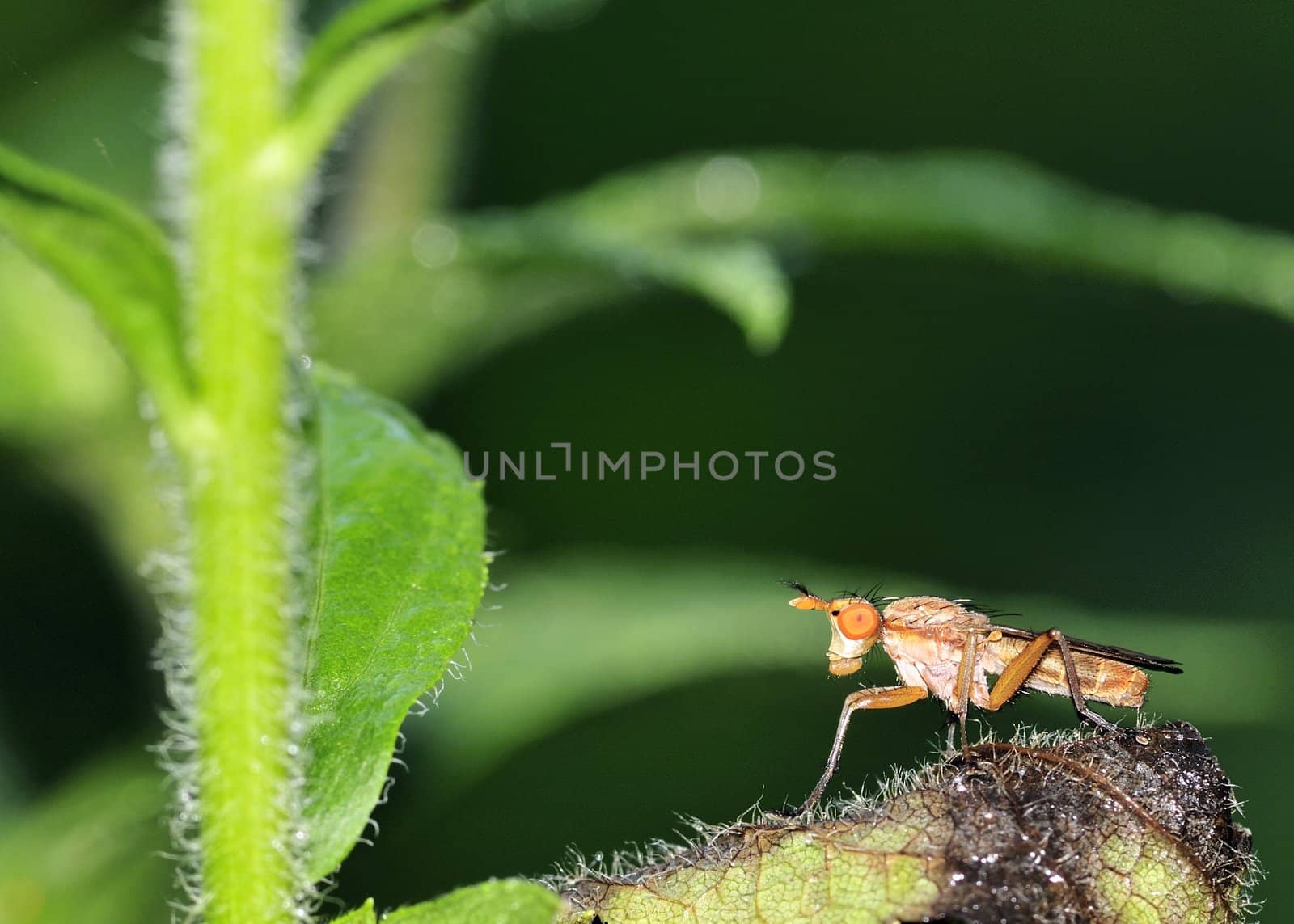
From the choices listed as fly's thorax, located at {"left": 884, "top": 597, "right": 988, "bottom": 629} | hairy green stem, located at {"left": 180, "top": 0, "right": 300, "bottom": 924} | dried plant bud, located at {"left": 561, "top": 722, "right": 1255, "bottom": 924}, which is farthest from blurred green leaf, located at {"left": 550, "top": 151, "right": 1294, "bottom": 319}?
dried plant bud, located at {"left": 561, "top": 722, "right": 1255, "bottom": 924}

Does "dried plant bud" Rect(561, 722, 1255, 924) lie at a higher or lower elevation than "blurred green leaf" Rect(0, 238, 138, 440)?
lower

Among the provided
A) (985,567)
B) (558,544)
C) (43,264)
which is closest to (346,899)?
(558,544)

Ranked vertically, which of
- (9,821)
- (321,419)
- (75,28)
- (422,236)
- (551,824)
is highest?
(75,28)

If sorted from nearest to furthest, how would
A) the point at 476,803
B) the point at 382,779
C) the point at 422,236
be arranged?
1. the point at 382,779
2. the point at 422,236
3. the point at 476,803

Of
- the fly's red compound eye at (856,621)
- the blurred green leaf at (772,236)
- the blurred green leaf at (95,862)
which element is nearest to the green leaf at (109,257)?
the blurred green leaf at (772,236)

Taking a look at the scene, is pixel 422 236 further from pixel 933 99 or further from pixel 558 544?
pixel 933 99

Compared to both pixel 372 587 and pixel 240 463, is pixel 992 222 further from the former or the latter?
pixel 240 463

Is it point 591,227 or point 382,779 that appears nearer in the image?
point 382,779

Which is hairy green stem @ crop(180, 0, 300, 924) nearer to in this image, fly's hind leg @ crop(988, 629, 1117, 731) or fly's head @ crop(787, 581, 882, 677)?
fly's head @ crop(787, 581, 882, 677)
